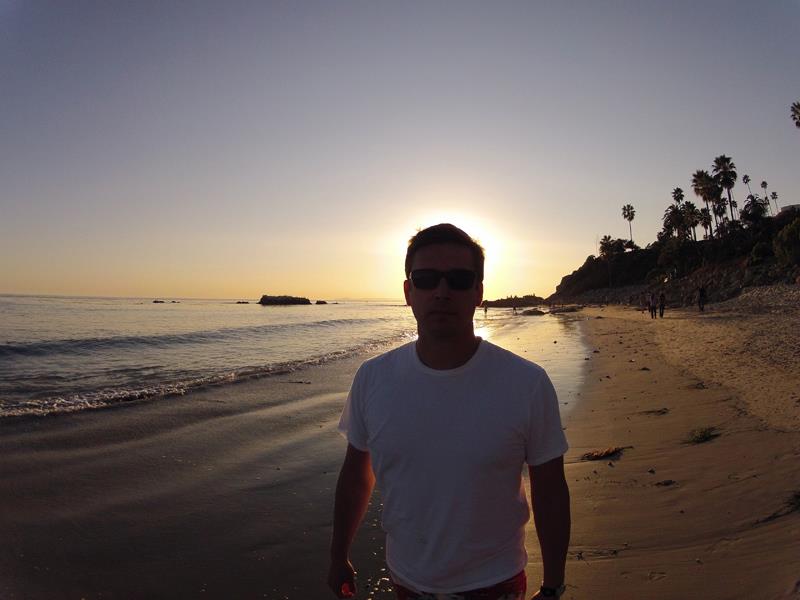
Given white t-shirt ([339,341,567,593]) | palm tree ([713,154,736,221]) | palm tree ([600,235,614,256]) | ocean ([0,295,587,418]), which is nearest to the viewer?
white t-shirt ([339,341,567,593])

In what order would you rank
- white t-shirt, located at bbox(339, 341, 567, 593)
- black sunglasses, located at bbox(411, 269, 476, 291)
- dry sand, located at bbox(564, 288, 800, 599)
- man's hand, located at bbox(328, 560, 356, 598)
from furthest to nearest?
dry sand, located at bbox(564, 288, 800, 599) → man's hand, located at bbox(328, 560, 356, 598) → black sunglasses, located at bbox(411, 269, 476, 291) → white t-shirt, located at bbox(339, 341, 567, 593)

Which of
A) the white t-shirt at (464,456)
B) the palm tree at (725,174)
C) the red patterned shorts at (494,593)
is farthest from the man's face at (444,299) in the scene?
the palm tree at (725,174)

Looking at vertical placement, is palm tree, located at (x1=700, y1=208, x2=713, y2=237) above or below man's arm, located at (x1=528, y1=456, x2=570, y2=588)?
above

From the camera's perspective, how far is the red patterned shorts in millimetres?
2141

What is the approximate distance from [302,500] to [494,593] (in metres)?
4.76

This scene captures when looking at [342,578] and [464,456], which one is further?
[342,578]

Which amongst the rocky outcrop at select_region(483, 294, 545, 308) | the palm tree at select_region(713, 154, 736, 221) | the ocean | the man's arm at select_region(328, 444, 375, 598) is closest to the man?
the man's arm at select_region(328, 444, 375, 598)

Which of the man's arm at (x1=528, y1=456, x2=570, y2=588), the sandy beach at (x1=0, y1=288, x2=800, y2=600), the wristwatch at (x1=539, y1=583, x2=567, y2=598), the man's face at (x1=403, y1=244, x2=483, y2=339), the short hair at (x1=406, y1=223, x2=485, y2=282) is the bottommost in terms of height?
the sandy beach at (x1=0, y1=288, x2=800, y2=600)

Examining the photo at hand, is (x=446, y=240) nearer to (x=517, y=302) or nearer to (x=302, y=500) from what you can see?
(x=302, y=500)

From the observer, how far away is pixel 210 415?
37.9ft

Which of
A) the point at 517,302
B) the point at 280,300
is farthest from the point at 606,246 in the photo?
the point at 280,300

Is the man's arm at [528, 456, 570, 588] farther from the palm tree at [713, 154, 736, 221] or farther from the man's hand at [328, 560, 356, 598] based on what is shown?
the palm tree at [713, 154, 736, 221]

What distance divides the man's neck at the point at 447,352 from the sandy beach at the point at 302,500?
2.85m

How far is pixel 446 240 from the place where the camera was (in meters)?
2.42
